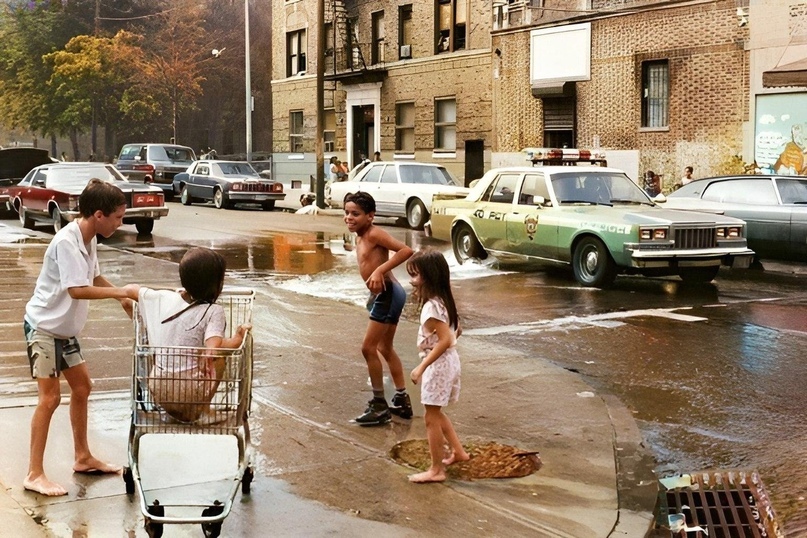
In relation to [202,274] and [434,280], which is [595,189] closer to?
[434,280]

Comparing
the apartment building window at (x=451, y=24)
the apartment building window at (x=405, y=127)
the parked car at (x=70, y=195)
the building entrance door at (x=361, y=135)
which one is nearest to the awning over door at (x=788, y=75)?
the parked car at (x=70, y=195)

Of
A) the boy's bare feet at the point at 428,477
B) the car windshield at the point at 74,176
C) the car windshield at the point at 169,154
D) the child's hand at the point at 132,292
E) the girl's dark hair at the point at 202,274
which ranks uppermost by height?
the car windshield at the point at 169,154

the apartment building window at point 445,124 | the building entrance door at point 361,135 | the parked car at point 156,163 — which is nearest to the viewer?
the apartment building window at point 445,124

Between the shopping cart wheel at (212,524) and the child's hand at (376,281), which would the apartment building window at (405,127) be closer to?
the child's hand at (376,281)

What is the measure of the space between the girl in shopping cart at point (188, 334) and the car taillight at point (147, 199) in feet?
56.2

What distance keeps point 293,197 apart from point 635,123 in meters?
17.3

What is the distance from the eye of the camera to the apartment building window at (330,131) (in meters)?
44.7

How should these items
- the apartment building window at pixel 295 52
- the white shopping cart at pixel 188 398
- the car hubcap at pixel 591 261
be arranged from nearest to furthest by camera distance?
the white shopping cart at pixel 188 398 → the car hubcap at pixel 591 261 → the apartment building window at pixel 295 52

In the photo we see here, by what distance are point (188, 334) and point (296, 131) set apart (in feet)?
141

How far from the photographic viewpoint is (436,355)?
5.99m

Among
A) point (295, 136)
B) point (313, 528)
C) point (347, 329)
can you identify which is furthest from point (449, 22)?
point (313, 528)

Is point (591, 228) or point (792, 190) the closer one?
point (591, 228)

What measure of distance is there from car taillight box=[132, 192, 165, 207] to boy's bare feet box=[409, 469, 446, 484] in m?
16.9

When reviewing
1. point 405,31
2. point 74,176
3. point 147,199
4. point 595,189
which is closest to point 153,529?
point 595,189
